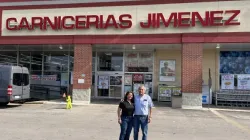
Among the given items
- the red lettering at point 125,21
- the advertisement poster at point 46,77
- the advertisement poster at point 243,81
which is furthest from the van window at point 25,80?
the advertisement poster at point 243,81

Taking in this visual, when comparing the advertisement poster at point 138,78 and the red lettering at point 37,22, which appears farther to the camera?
the advertisement poster at point 138,78

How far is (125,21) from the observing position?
17.2m

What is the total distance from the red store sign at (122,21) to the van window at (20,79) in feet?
12.2

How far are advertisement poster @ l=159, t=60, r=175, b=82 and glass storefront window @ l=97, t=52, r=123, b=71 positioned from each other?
3.07 m

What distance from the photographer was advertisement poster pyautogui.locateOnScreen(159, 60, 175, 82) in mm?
20062

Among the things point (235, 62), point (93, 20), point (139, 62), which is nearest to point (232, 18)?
point (235, 62)

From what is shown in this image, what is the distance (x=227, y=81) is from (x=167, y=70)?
417 cm

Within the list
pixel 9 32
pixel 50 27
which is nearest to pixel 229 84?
pixel 50 27

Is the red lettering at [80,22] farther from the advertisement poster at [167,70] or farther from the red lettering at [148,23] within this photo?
the advertisement poster at [167,70]

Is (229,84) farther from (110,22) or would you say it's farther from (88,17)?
(88,17)

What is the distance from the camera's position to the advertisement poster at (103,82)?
69.4 ft

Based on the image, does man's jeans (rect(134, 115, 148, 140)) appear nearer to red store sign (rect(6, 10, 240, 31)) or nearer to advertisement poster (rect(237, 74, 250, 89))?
red store sign (rect(6, 10, 240, 31))

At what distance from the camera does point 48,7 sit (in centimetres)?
1838

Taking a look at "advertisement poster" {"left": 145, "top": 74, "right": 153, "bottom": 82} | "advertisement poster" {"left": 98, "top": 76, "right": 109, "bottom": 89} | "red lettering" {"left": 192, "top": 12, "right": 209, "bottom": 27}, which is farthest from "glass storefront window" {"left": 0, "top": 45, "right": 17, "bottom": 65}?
"red lettering" {"left": 192, "top": 12, "right": 209, "bottom": 27}
